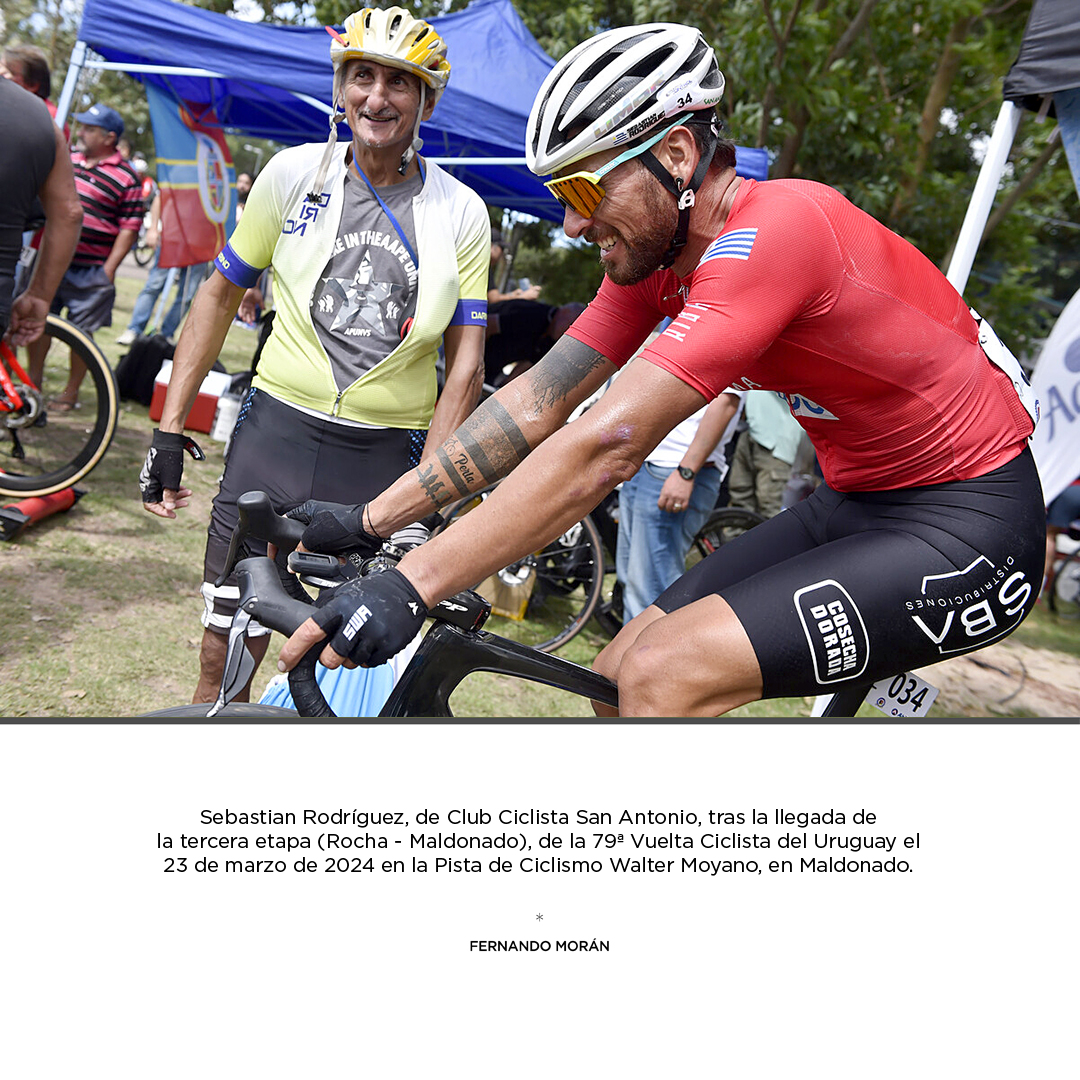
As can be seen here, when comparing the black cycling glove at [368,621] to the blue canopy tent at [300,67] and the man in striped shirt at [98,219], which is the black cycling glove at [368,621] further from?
the man in striped shirt at [98,219]

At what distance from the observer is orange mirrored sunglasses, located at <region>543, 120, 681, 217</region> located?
5.85 ft

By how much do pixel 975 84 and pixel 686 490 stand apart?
37.4 ft

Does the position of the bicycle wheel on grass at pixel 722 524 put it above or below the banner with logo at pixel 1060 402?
below

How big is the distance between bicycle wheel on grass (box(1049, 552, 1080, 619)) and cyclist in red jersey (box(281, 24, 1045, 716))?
312 inches

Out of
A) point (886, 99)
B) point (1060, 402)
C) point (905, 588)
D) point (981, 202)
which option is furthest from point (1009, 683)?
point (886, 99)

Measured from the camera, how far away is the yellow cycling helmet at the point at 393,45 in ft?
8.82

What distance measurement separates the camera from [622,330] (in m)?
2.22

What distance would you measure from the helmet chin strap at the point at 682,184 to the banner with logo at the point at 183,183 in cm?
711

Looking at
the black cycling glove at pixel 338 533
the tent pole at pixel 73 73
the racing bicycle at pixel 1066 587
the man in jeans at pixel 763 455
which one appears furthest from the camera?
the racing bicycle at pixel 1066 587

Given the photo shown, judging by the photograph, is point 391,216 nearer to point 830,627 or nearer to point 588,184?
point 588,184

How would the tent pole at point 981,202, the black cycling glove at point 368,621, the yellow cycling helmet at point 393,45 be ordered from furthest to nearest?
1. the tent pole at point 981,202
2. the yellow cycling helmet at point 393,45
3. the black cycling glove at point 368,621

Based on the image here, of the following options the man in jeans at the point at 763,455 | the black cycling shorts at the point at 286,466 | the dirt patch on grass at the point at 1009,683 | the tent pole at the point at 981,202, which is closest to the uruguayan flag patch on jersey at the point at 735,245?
the black cycling shorts at the point at 286,466

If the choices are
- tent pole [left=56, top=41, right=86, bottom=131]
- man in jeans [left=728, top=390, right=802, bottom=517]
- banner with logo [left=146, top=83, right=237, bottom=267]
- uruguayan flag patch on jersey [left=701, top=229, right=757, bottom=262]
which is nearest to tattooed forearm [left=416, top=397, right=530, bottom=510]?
uruguayan flag patch on jersey [left=701, top=229, right=757, bottom=262]

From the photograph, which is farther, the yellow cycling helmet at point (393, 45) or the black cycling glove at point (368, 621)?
the yellow cycling helmet at point (393, 45)
